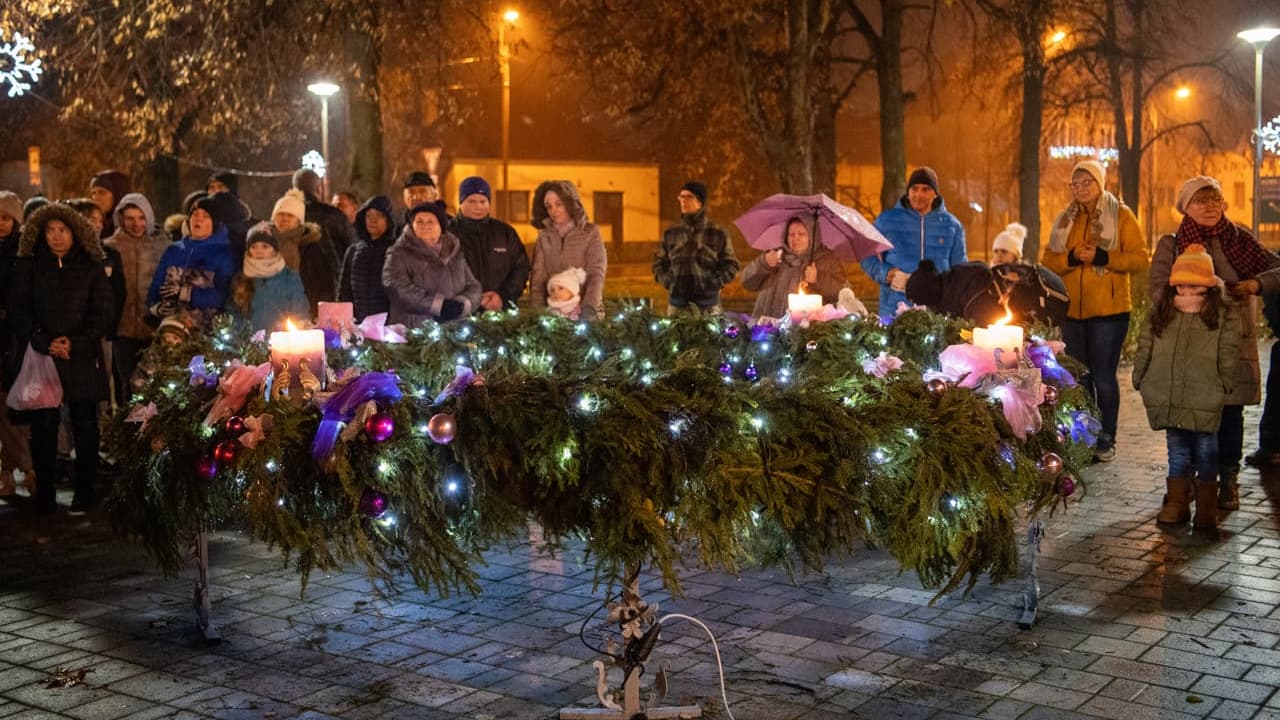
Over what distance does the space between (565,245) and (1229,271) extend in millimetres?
4654

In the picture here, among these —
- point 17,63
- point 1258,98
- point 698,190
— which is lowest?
point 698,190

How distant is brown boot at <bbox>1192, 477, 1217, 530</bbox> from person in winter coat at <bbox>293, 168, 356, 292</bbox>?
703cm

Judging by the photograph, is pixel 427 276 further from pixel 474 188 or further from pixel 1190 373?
pixel 1190 373

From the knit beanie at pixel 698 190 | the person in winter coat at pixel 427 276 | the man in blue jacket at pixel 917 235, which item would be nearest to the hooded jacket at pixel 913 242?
the man in blue jacket at pixel 917 235

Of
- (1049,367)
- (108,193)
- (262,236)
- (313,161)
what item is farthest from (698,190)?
(313,161)

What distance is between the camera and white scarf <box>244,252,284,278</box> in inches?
404

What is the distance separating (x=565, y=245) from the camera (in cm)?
1098

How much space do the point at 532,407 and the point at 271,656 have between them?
189cm

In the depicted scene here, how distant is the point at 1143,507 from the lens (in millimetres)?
9406

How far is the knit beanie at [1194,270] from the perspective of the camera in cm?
860

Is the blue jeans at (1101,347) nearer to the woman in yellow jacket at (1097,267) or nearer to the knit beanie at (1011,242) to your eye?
the woman in yellow jacket at (1097,267)

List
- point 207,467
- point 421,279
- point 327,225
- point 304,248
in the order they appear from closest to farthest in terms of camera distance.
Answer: point 207,467
point 421,279
point 304,248
point 327,225

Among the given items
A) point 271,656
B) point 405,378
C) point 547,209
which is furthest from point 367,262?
point 271,656

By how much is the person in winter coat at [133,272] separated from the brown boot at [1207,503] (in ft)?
24.4
